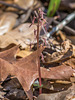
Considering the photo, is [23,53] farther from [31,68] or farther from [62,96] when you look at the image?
[62,96]

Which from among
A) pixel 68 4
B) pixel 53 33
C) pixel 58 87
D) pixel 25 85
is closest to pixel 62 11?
pixel 68 4

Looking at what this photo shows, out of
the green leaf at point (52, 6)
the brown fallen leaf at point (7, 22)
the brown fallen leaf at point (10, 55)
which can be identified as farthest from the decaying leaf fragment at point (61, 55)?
the green leaf at point (52, 6)

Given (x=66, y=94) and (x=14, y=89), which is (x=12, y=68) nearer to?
(x=14, y=89)

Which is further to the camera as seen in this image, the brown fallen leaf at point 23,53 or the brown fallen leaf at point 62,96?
the brown fallen leaf at point 23,53

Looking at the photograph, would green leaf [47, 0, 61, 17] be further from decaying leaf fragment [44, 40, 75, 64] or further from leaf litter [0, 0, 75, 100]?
decaying leaf fragment [44, 40, 75, 64]

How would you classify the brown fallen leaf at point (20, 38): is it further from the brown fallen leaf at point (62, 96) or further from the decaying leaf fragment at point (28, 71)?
the brown fallen leaf at point (62, 96)

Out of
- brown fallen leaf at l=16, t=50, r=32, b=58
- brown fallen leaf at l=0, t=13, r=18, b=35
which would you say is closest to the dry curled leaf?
brown fallen leaf at l=16, t=50, r=32, b=58
